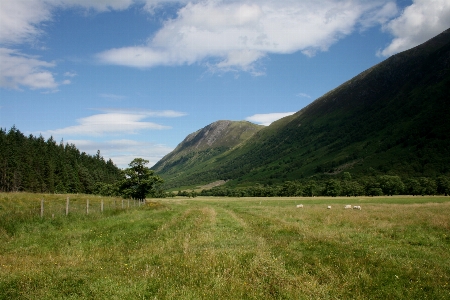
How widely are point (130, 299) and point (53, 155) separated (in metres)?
→ 132

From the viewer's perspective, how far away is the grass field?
993 centimetres

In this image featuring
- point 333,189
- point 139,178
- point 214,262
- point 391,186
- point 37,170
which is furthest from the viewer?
point 333,189

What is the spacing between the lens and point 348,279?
11203 millimetres

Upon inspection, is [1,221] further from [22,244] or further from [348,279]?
[348,279]

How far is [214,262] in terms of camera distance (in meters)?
12.6

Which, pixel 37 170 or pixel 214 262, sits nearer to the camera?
pixel 214 262

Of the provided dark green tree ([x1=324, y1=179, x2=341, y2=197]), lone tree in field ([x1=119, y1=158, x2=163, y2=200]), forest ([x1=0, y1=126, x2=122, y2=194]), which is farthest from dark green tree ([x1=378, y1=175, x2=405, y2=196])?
forest ([x1=0, y1=126, x2=122, y2=194])

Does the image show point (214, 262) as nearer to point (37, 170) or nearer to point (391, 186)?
point (37, 170)

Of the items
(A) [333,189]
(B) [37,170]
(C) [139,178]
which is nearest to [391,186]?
(A) [333,189]

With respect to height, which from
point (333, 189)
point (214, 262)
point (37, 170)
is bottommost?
point (333, 189)

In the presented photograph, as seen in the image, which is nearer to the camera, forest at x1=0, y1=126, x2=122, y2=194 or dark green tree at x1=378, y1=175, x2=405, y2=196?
forest at x1=0, y1=126, x2=122, y2=194

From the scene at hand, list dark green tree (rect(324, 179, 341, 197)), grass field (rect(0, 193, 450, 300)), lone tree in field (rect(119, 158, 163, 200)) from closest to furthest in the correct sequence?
1. grass field (rect(0, 193, 450, 300))
2. lone tree in field (rect(119, 158, 163, 200))
3. dark green tree (rect(324, 179, 341, 197))

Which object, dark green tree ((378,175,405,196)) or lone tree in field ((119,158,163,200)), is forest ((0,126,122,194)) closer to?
lone tree in field ((119,158,163,200))

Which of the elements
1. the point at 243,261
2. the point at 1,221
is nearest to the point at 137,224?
the point at 1,221
